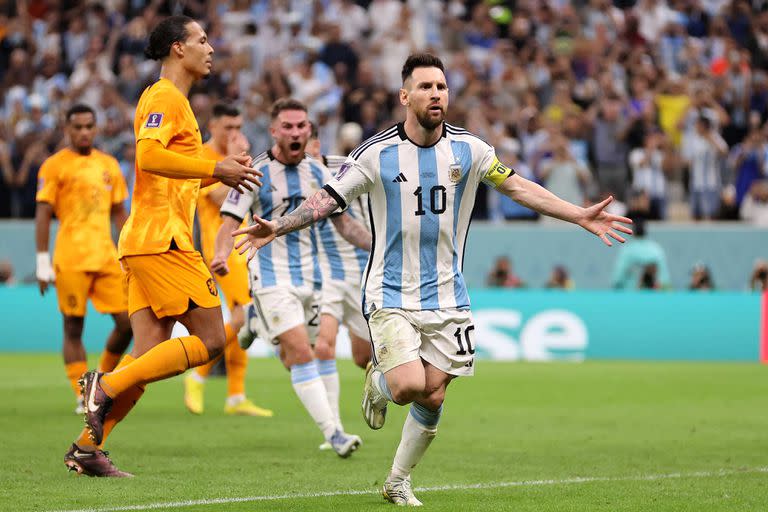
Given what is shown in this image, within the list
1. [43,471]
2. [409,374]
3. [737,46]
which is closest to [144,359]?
[43,471]

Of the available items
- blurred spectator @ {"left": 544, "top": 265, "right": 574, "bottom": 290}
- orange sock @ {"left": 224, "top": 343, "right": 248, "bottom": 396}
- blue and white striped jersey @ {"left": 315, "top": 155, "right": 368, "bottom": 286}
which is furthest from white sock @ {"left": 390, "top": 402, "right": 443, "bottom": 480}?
blurred spectator @ {"left": 544, "top": 265, "right": 574, "bottom": 290}

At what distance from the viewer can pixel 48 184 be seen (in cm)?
1195

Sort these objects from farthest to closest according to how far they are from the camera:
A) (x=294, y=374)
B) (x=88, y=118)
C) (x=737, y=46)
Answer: (x=737, y=46) < (x=88, y=118) < (x=294, y=374)

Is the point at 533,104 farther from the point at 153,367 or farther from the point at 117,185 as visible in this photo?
the point at 153,367

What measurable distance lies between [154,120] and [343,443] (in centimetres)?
264

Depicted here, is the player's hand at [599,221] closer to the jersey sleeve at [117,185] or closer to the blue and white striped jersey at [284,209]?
the blue and white striped jersey at [284,209]

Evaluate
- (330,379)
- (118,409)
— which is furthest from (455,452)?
(118,409)

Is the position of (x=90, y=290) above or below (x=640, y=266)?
above

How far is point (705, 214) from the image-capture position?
20.6 meters

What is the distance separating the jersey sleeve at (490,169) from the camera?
7352 mm

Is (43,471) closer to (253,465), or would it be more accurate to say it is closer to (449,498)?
(253,465)

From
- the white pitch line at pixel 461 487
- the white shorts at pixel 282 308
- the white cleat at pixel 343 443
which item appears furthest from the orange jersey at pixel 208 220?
the white pitch line at pixel 461 487

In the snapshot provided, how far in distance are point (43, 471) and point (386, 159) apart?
9.56 ft

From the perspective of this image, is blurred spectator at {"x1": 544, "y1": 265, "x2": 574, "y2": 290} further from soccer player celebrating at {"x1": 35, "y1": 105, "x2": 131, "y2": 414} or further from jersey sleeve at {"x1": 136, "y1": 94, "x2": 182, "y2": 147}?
jersey sleeve at {"x1": 136, "y1": 94, "x2": 182, "y2": 147}
